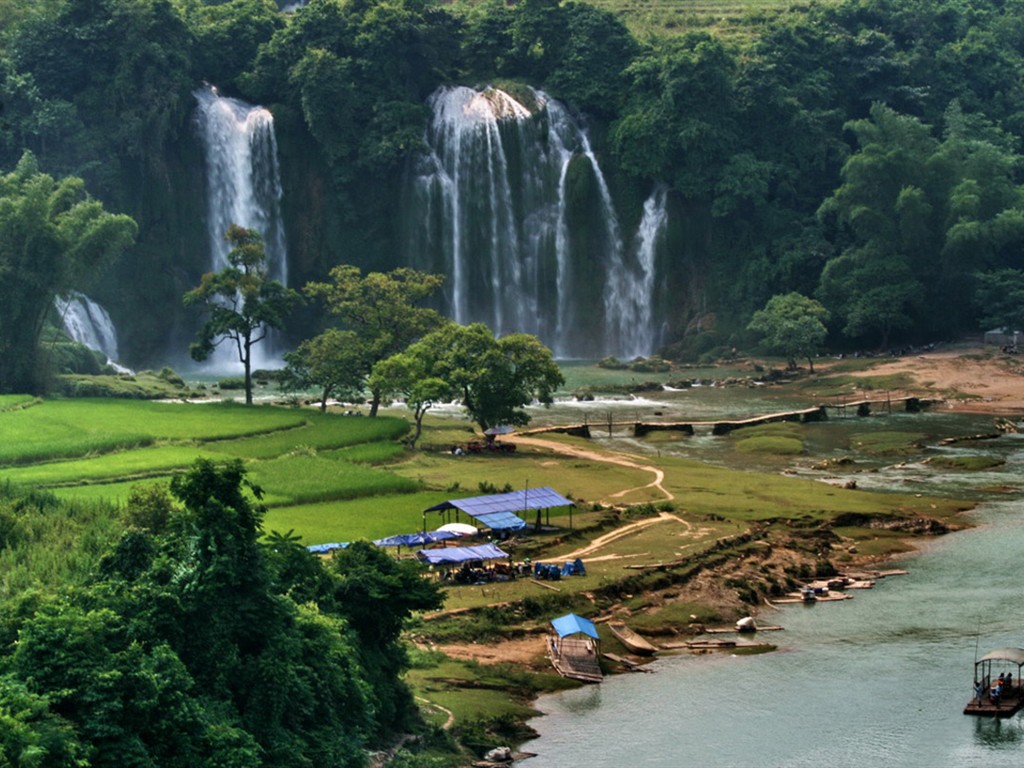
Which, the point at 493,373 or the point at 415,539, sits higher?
the point at 493,373

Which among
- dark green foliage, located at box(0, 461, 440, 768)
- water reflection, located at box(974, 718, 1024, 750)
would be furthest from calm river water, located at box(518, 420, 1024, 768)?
dark green foliage, located at box(0, 461, 440, 768)

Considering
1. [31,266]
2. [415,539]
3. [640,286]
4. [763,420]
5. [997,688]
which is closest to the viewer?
[997,688]

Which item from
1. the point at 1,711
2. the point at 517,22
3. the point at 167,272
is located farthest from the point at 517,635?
the point at 517,22

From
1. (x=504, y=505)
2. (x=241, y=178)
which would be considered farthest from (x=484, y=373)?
(x=241, y=178)

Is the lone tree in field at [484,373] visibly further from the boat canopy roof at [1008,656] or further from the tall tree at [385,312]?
the boat canopy roof at [1008,656]

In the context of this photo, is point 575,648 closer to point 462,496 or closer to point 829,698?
point 829,698

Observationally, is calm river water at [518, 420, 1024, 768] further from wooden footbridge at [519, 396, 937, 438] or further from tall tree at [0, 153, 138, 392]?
tall tree at [0, 153, 138, 392]

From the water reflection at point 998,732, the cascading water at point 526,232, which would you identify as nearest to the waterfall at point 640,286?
the cascading water at point 526,232
